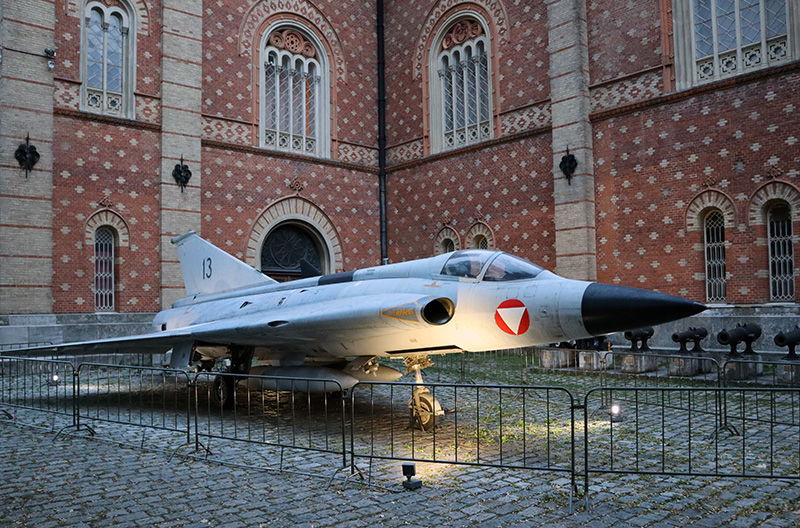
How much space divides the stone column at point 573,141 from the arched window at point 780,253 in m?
4.39

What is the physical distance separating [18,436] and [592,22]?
1723 centimetres

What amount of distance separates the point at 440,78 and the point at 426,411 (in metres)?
16.6

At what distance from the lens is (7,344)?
15.2m

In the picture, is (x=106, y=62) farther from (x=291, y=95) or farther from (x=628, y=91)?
(x=628, y=91)

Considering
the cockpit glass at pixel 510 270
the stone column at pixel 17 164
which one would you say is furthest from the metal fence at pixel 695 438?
the stone column at pixel 17 164

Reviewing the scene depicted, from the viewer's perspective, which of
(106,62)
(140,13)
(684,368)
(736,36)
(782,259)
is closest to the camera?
(684,368)

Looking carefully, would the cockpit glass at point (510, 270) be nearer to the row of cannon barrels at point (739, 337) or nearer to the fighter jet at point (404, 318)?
the fighter jet at point (404, 318)

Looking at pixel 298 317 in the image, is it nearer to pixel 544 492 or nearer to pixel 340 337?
pixel 340 337

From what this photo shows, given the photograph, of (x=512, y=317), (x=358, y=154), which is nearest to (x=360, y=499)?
(x=512, y=317)

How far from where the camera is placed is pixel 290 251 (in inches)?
853

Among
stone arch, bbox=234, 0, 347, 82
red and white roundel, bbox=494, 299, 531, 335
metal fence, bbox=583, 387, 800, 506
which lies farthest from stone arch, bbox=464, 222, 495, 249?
red and white roundel, bbox=494, 299, 531, 335

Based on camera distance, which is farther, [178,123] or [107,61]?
[178,123]

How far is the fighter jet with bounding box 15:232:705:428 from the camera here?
695 cm

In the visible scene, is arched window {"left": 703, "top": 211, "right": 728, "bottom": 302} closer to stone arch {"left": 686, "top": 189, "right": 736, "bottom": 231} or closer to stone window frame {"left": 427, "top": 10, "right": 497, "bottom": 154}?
stone arch {"left": 686, "top": 189, "right": 736, "bottom": 231}
